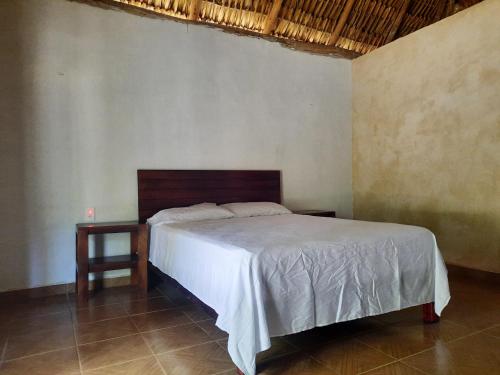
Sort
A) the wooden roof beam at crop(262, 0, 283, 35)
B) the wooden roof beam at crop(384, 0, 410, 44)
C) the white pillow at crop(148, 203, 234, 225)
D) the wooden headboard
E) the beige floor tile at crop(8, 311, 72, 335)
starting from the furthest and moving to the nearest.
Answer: the wooden roof beam at crop(384, 0, 410, 44), the wooden roof beam at crop(262, 0, 283, 35), the wooden headboard, the white pillow at crop(148, 203, 234, 225), the beige floor tile at crop(8, 311, 72, 335)

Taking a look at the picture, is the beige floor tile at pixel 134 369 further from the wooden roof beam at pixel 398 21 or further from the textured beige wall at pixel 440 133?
the wooden roof beam at pixel 398 21

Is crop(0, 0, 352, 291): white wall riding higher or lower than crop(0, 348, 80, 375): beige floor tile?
higher

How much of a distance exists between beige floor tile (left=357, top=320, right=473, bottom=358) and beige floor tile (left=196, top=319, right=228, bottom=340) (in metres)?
0.82

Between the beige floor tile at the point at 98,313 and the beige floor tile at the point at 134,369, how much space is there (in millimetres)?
754

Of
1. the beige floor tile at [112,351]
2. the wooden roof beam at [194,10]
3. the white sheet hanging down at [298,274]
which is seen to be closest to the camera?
the white sheet hanging down at [298,274]

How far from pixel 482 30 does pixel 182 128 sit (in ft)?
9.67

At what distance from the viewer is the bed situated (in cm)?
161

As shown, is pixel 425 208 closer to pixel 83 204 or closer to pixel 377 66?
pixel 377 66

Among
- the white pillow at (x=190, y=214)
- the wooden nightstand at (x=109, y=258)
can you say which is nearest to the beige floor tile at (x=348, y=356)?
the white pillow at (x=190, y=214)

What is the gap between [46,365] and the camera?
5.94 feet

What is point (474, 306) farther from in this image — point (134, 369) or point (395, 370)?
point (134, 369)

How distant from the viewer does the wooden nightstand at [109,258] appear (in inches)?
110

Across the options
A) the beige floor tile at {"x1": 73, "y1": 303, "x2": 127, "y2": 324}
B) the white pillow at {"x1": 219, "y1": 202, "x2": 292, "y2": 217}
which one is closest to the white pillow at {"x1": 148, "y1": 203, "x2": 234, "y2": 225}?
the white pillow at {"x1": 219, "y1": 202, "x2": 292, "y2": 217}

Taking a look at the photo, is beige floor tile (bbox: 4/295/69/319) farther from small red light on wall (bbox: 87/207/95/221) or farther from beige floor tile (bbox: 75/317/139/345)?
small red light on wall (bbox: 87/207/95/221)
